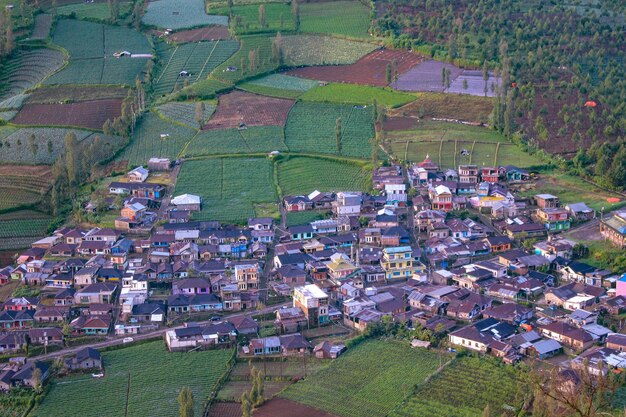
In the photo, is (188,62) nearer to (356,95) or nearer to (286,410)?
(356,95)

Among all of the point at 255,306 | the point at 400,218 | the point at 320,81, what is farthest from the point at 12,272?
the point at 320,81

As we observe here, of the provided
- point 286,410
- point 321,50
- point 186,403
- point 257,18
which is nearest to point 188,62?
point 321,50

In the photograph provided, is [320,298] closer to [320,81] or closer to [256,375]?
[256,375]

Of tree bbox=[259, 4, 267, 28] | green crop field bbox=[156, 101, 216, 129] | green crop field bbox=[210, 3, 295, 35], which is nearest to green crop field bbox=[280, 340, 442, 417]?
green crop field bbox=[156, 101, 216, 129]

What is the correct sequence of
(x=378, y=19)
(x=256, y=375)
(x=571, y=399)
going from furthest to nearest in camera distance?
(x=378, y=19), (x=256, y=375), (x=571, y=399)

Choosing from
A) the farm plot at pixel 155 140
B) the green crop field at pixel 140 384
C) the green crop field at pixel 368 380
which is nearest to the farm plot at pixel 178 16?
the farm plot at pixel 155 140

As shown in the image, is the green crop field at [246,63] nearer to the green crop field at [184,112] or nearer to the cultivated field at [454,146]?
the green crop field at [184,112]
